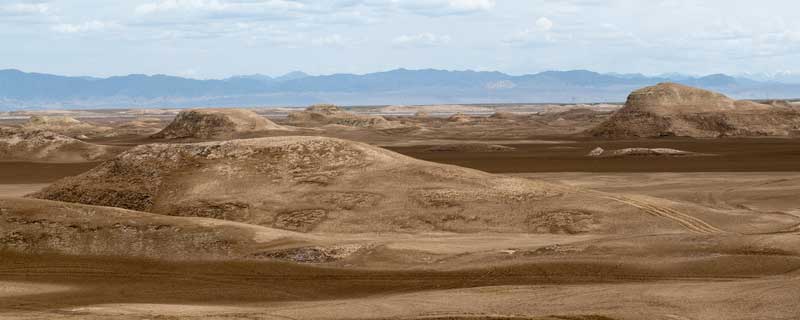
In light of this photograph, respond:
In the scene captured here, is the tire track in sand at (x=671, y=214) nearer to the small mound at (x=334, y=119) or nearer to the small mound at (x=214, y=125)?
the small mound at (x=214, y=125)

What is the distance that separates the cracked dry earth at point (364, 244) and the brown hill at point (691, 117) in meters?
37.2

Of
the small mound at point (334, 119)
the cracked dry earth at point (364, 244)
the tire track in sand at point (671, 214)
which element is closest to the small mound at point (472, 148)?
the cracked dry earth at point (364, 244)

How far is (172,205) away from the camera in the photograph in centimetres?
2394

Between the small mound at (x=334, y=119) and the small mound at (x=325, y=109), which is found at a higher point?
the small mound at (x=325, y=109)

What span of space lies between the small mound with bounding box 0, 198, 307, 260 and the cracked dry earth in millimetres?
47

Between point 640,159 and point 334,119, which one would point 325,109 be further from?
point 640,159

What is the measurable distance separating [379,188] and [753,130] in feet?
160

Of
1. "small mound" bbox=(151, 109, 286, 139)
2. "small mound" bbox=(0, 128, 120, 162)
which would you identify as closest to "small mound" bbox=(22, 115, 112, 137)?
"small mound" bbox=(151, 109, 286, 139)

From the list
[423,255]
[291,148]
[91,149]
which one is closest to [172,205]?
[291,148]

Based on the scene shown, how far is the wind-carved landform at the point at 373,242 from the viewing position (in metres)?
14.0

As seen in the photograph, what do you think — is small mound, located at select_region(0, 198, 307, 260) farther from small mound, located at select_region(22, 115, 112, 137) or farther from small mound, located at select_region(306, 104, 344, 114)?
small mound, located at select_region(306, 104, 344, 114)

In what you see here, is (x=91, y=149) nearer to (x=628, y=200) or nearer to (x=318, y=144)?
(x=318, y=144)

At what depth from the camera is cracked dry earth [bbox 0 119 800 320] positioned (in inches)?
548

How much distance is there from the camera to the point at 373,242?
19.2 m
